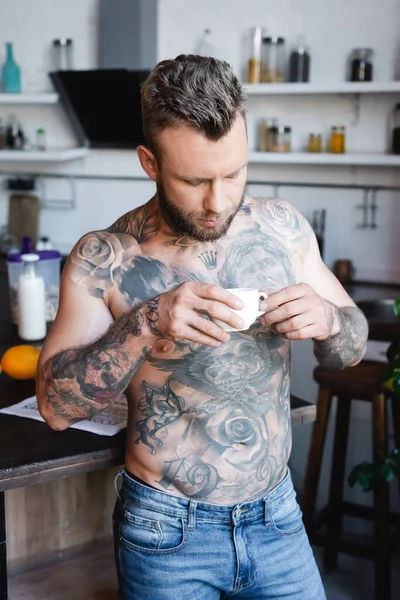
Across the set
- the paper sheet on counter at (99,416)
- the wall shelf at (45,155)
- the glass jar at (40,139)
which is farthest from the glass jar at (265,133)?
the paper sheet on counter at (99,416)

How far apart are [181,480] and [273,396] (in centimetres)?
26

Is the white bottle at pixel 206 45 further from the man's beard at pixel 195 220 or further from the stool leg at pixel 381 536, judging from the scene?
the man's beard at pixel 195 220

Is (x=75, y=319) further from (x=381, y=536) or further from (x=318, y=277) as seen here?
(x=381, y=536)

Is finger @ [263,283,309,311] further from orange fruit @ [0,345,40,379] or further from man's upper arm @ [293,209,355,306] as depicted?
orange fruit @ [0,345,40,379]

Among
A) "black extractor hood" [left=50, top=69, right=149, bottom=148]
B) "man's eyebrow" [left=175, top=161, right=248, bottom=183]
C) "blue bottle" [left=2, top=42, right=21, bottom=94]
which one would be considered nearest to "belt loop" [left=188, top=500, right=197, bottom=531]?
"man's eyebrow" [left=175, top=161, right=248, bottom=183]

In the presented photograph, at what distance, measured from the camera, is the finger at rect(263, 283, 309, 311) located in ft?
4.71

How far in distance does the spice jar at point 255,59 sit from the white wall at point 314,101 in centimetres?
11

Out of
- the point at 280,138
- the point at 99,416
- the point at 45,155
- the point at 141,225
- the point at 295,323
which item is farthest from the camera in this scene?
the point at 45,155

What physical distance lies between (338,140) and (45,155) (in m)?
1.68

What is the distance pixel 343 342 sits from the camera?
164 cm

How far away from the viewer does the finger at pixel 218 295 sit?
1.37 metres

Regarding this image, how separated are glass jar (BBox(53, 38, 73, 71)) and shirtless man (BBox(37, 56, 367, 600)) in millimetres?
3237

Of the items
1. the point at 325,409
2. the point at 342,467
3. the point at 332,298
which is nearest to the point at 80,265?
the point at 332,298

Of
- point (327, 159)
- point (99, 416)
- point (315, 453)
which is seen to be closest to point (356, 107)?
point (327, 159)
